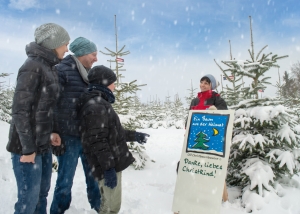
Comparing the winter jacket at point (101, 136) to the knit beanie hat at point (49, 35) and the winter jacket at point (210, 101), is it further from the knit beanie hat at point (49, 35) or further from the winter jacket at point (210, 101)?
the winter jacket at point (210, 101)

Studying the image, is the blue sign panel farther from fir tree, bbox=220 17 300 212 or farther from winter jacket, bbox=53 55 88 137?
winter jacket, bbox=53 55 88 137

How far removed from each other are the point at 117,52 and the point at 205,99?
5.27m

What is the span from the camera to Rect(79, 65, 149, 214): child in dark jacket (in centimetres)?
249

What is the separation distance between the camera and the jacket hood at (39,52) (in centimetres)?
248

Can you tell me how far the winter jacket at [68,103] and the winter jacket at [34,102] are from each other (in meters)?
0.41

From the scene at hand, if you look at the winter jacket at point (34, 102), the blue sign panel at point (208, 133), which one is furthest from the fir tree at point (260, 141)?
the winter jacket at point (34, 102)

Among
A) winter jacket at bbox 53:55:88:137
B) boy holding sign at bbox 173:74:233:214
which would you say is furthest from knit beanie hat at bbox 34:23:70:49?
boy holding sign at bbox 173:74:233:214

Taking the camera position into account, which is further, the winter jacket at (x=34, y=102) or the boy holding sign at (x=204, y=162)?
the boy holding sign at (x=204, y=162)

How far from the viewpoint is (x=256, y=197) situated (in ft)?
12.6

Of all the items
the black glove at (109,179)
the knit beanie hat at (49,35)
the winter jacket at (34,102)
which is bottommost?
the black glove at (109,179)

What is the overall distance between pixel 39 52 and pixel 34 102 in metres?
0.54

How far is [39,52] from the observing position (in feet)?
8.15

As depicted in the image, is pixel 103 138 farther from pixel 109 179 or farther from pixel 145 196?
pixel 145 196

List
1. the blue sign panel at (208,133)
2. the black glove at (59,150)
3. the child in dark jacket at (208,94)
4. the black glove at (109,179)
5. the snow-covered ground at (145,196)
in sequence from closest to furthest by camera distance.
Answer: the black glove at (109,179) → the black glove at (59,150) → the blue sign panel at (208,133) → the snow-covered ground at (145,196) → the child in dark jacket at (208,94)
